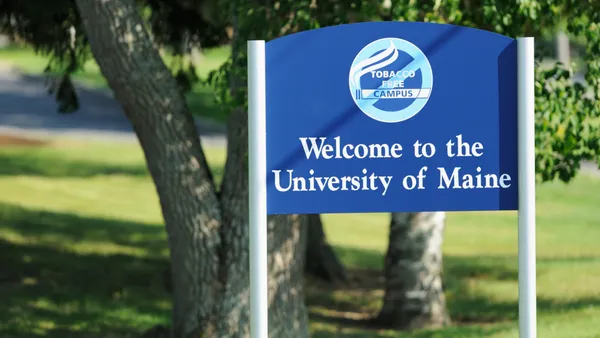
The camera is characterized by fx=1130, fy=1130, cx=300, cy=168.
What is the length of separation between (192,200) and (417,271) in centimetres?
403

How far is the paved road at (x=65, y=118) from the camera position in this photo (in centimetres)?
2878

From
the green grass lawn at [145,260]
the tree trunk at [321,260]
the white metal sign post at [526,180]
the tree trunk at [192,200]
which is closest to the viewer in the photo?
the white metal sign post at [526,180]

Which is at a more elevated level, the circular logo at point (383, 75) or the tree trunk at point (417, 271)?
the circular logo at point (383, 75)

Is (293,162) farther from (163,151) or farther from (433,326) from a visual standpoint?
(433,326)

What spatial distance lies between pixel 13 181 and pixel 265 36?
13.2 meters

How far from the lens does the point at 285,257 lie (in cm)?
894

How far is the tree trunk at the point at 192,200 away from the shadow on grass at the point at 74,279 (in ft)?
7.58

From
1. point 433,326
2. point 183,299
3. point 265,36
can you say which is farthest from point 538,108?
point 433,326

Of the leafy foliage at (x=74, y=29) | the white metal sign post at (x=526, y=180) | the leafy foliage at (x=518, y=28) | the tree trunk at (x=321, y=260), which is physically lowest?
the tree trunk at (x=321, y=260)

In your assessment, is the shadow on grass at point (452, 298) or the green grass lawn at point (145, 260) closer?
the green grass lawn at point (145, 260)

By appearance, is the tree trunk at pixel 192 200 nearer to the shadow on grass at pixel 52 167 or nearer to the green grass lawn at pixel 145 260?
the green grass lawn at pixel 145 260

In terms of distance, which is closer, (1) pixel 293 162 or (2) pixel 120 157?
(1) pixel 293 162

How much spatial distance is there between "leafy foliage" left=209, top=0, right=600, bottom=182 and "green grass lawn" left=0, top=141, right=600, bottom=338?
6.87 feet

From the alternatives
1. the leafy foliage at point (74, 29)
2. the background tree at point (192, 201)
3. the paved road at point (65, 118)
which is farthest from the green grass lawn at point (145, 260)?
the paved road at point (65, 118)
